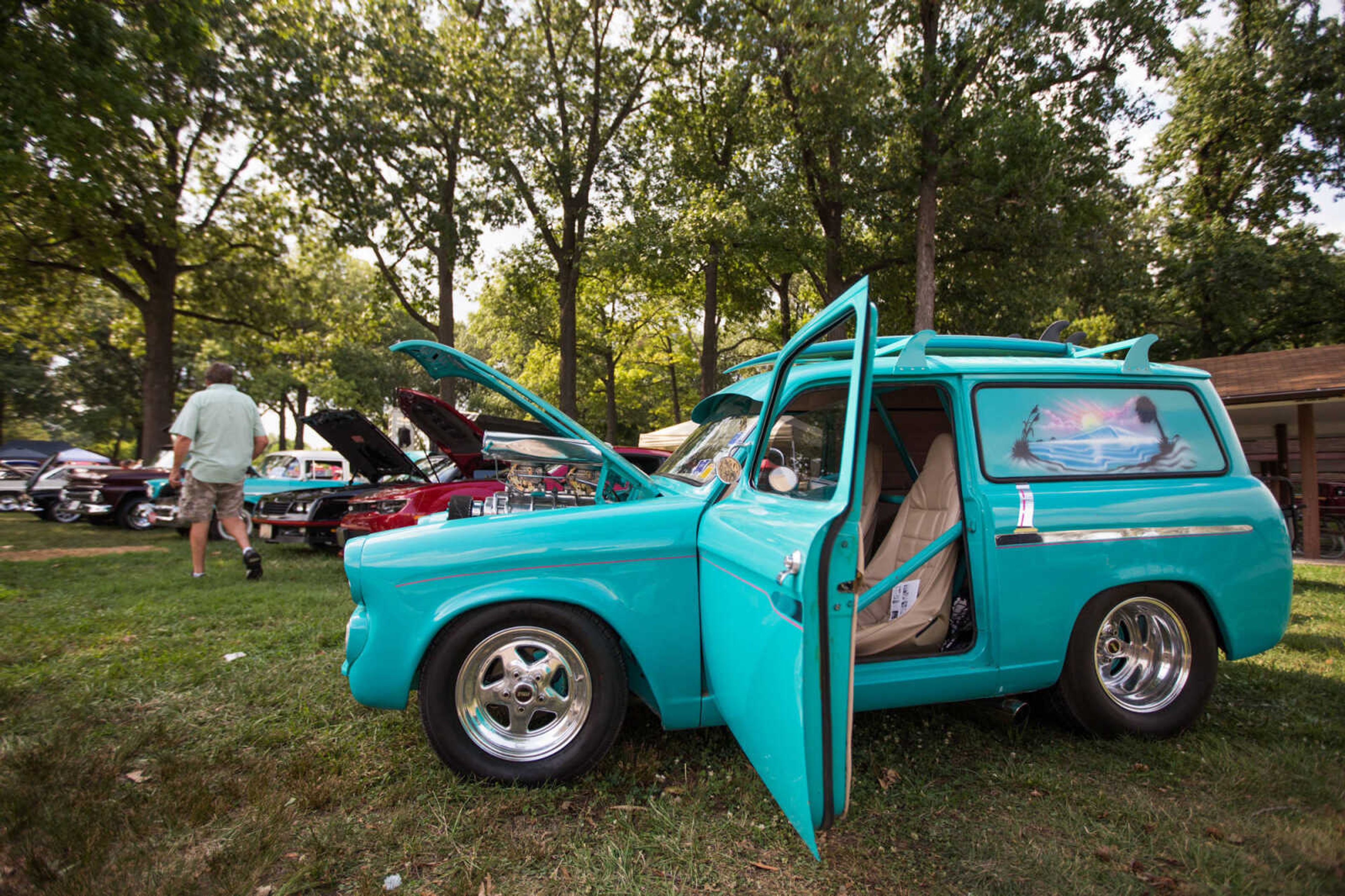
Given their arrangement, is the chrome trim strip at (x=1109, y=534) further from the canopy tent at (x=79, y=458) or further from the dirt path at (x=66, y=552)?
the canopy tent at (x=79, y=458)

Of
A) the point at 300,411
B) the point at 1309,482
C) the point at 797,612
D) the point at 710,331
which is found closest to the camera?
the point at 797,612

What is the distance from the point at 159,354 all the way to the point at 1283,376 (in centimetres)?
2195

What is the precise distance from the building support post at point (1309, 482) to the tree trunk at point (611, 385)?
84.1ft

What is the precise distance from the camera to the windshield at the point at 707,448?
11.4 feet

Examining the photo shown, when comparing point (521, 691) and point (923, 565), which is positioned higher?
point (923, 565)

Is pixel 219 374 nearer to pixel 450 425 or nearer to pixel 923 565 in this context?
pixel 450 425

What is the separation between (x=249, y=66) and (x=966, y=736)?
702 inches

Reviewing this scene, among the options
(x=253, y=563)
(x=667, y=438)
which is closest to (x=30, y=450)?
(x=667, y=438)

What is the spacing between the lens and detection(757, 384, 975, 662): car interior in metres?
3.19

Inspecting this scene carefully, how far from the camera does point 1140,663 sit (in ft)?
11.3

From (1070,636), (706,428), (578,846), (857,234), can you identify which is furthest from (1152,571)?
(857,234)

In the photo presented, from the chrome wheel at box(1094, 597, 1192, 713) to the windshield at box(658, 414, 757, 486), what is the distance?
1.99 metres

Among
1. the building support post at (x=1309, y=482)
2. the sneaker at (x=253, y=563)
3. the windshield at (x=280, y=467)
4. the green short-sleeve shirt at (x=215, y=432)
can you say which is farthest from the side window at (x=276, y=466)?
the building support post at (x=1309, y=482)

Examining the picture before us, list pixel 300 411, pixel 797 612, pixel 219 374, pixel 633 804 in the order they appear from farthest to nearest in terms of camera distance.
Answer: pixel 300 411
pixel 219 374
pixel 633 804
pixel 797 612
